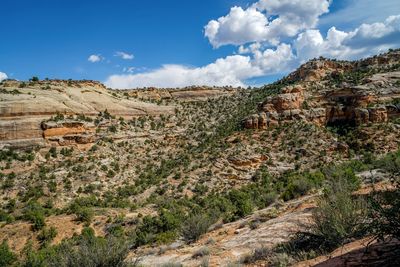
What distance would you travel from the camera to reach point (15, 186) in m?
30.0

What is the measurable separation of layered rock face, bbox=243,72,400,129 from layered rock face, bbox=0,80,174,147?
14901 mm

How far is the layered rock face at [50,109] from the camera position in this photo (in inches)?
1407

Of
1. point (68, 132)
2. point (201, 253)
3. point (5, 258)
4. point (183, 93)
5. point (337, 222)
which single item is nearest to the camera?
point (337, 222)

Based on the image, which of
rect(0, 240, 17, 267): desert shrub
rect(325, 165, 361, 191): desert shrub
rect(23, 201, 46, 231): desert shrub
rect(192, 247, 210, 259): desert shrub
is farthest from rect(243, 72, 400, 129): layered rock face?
rect(192, 247, 210, 259): desert shrub

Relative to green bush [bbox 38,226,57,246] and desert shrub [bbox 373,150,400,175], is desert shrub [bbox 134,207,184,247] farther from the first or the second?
desert shrub [bbox 373,150,400,175]

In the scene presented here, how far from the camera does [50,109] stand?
3856 cm

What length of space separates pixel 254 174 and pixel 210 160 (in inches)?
188

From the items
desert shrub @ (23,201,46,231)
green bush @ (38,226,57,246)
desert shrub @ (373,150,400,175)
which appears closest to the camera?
desert shrub @ (373,150,400,175)

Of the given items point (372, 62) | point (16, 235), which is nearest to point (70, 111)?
point (16, 235)

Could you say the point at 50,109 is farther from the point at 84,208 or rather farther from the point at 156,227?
the point at 156,227

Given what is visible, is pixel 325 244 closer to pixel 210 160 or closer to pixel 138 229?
pixel 138 229

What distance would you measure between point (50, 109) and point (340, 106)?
32.8 metres

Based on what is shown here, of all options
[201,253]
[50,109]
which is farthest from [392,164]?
[50,109]

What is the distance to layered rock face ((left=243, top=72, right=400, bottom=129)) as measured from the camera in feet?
125
